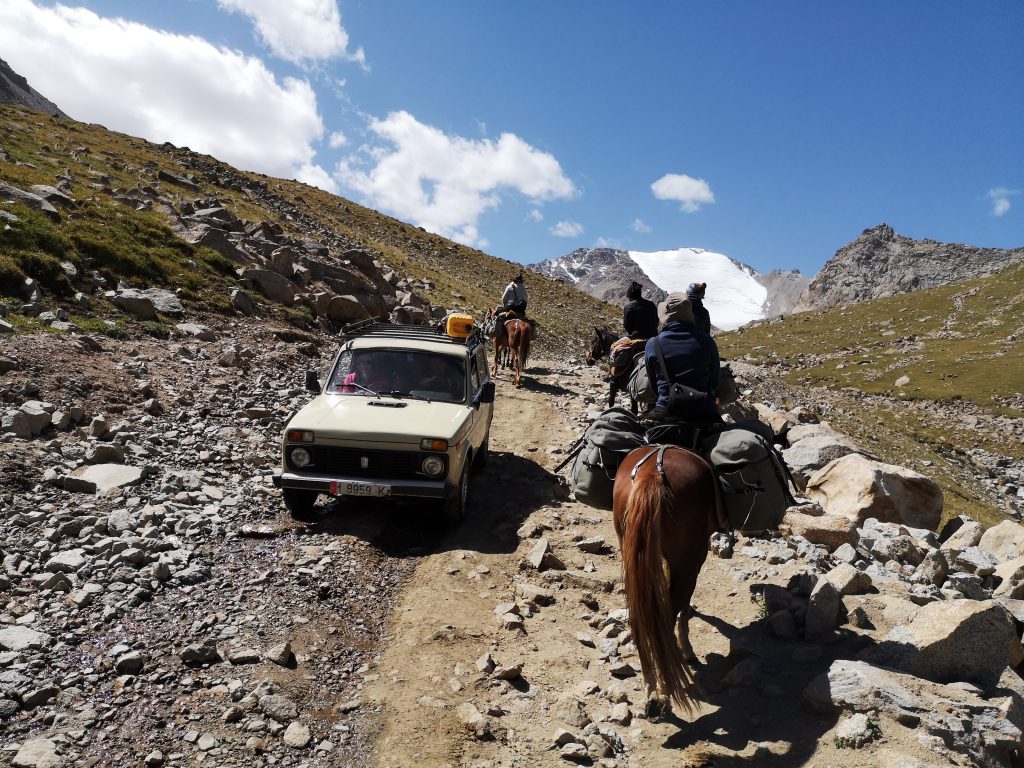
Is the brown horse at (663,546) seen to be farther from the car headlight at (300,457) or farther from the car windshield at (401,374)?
the car windshield at (401,374)

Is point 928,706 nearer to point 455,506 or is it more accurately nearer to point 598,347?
point 455,506

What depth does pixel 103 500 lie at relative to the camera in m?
7.56

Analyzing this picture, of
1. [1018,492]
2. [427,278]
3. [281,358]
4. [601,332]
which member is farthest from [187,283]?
[1018,492]

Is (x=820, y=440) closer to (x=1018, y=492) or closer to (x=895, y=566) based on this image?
(x=895, y=566)

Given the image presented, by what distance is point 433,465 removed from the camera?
25.2 feet

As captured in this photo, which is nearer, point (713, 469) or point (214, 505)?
point (713, 469)

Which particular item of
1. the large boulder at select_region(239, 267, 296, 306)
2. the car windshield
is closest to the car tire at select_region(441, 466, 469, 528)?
the car windshield

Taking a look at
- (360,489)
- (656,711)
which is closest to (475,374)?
(360,489)

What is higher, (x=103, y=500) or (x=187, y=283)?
(x=187, y=283)

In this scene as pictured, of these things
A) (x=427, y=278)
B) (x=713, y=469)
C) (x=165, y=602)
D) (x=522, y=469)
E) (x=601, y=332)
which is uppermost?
(x=427, y=278)

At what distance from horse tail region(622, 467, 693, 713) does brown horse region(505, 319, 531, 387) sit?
45.6 feet

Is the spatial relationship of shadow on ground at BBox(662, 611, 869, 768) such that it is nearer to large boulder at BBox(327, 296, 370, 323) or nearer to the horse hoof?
the horse hoof

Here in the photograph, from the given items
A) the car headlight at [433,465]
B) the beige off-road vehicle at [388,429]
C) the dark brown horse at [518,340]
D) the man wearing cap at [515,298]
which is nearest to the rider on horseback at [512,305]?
the man wearing cap at [515,298]

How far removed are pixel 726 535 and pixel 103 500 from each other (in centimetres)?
739
